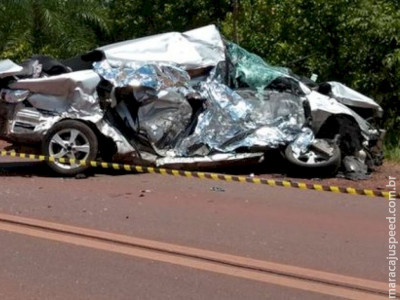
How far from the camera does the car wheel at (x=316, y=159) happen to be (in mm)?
9703

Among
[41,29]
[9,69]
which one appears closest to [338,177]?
[9,69]

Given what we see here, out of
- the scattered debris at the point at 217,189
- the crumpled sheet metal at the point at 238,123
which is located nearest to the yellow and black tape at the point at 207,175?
the scattered debris at the point at 217,189

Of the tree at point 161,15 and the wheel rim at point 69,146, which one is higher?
the wheel rim at point 69,146

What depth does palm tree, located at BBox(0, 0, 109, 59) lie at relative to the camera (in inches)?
711

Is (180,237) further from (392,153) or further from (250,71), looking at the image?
(392,153)

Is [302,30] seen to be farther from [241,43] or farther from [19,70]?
[19,70]

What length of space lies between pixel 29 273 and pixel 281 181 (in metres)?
4.73

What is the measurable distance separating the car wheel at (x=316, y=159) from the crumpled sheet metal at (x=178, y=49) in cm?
180

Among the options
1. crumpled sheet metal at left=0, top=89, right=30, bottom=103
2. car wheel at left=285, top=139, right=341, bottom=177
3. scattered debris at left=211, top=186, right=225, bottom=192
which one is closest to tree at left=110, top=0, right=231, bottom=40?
car wheel at left=285, top=139, right=341, bottom=177

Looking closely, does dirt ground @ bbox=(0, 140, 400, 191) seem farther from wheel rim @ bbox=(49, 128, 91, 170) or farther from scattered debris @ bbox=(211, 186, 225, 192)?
wheel rim @ bbox=(49, 128, 91, 170)

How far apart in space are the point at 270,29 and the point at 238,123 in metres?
5.98

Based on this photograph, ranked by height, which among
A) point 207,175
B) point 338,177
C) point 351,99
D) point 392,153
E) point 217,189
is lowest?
point 392,153

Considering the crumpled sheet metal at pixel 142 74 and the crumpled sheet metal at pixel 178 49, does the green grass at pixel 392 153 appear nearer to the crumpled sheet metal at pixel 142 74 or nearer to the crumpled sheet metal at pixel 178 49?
the crumpled sheet metal at pixel 178 49

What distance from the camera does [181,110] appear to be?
9977mm
